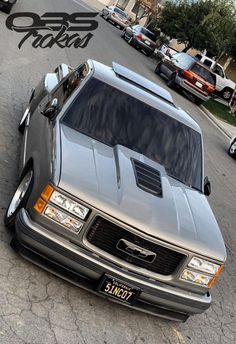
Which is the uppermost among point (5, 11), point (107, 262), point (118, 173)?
point (118, 173)

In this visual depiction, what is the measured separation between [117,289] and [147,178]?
1.11 metres

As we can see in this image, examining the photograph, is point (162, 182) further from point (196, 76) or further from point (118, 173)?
point (196, 76)

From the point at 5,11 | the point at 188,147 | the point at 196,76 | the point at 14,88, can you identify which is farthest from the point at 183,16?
the point at 188,147

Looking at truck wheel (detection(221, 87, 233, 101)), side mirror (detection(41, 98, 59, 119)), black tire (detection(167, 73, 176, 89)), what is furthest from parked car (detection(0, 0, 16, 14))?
truck wheel (detection(221, 87, 233, 101))

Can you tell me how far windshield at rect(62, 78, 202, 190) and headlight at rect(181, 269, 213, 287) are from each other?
1.23 meters

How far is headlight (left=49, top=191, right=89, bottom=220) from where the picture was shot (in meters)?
4.23

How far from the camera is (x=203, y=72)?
A: 77.1 feet

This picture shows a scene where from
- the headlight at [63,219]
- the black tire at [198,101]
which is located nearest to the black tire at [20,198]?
the headlight at [63,219]

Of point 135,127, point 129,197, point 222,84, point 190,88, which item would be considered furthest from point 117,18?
point 129,197

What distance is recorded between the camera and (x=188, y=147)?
588 centimetres

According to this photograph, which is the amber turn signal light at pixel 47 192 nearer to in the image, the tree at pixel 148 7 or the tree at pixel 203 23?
the tree at pixel 203 23

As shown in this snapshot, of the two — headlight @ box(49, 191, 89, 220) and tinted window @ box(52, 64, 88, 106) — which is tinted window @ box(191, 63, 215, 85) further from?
headlight @ box(49, 191, 89, 220)

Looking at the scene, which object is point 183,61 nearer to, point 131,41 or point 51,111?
point 131,41

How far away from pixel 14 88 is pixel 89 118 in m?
5.01
